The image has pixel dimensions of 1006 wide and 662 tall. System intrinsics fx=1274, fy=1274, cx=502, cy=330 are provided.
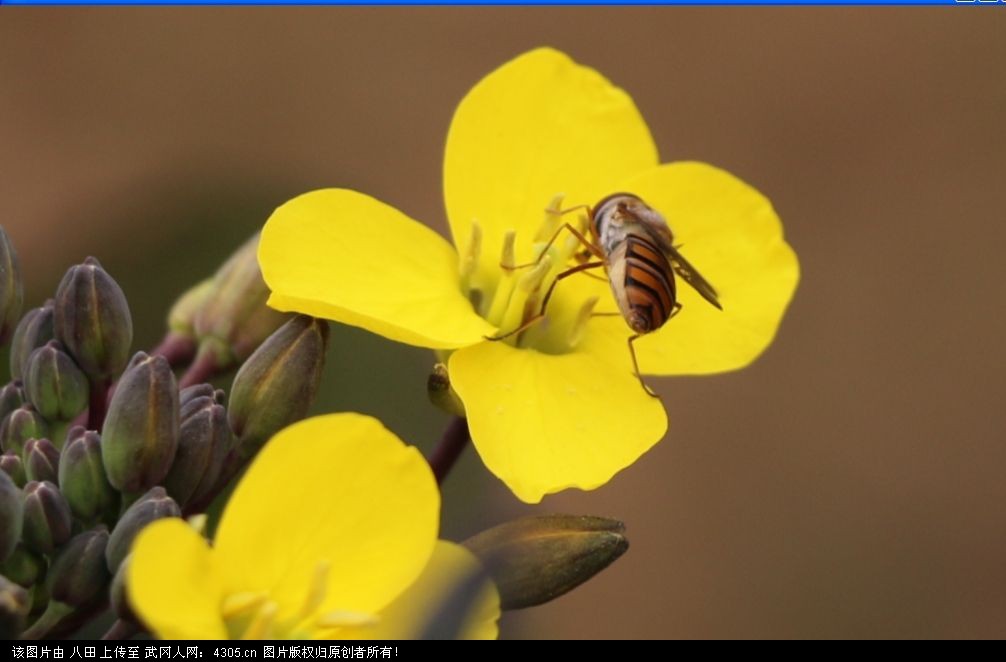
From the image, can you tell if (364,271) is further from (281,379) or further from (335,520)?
(335,520)

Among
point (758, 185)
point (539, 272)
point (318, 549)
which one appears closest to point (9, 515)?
point (318, 549)

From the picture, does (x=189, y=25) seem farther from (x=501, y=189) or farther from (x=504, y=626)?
(x=504, y=626)

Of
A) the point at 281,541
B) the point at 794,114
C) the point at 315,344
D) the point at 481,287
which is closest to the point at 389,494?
the point at 281,541

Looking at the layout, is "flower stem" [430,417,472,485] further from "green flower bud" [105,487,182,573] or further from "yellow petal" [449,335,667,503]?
"green flower bud" [105,487,182,573]

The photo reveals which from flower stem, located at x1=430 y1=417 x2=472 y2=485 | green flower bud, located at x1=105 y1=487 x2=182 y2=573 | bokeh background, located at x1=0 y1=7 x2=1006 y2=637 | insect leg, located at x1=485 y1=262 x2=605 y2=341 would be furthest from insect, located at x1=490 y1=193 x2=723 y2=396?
bokeh background, located at x1=0 y1=7 x2=1006 y2=637

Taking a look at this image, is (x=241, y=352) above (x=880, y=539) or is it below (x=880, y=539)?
above
